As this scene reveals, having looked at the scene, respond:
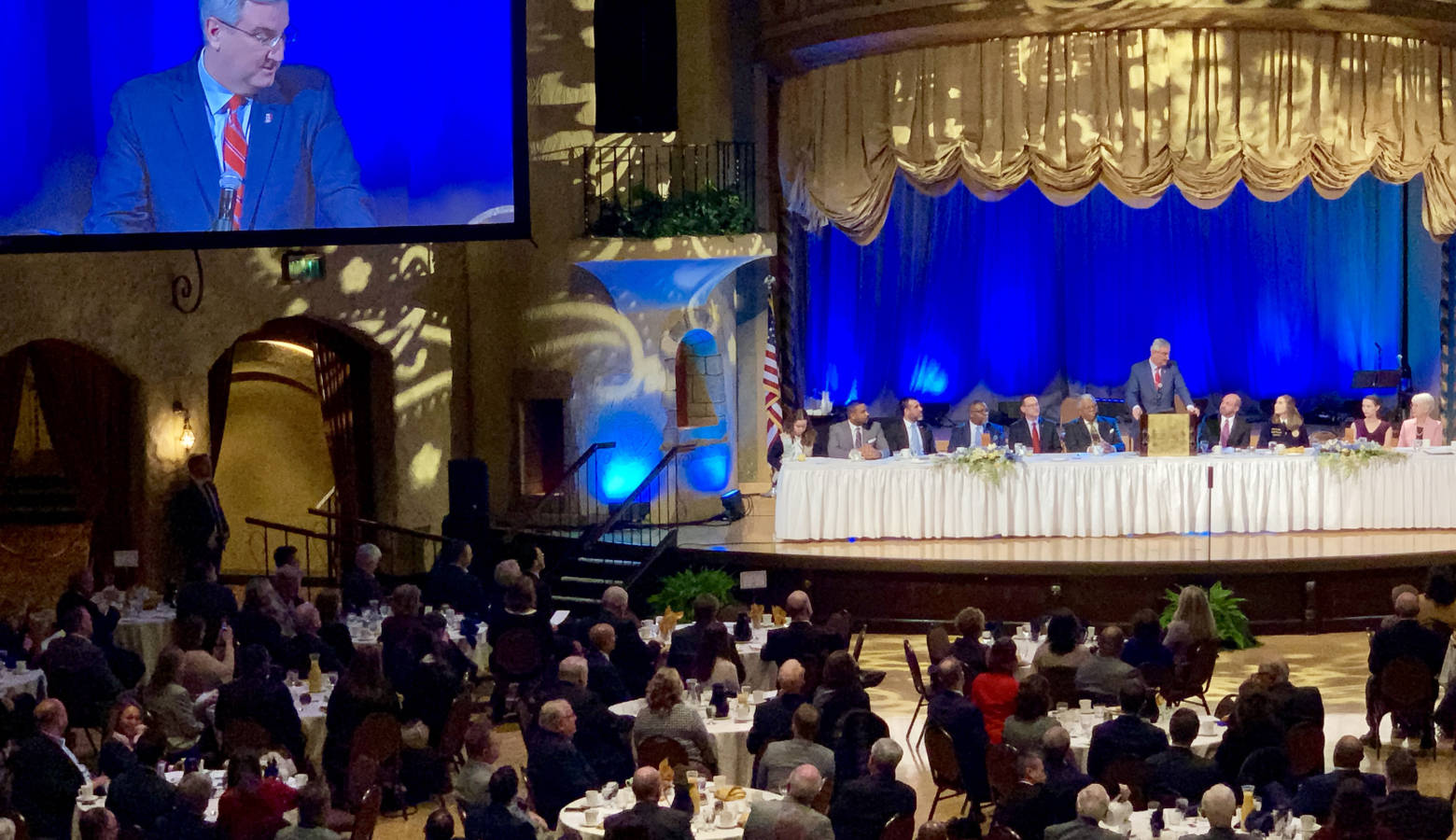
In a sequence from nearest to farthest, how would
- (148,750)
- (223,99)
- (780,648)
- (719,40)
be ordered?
(148,750) → (780,648) → (223,99) → (719,40)

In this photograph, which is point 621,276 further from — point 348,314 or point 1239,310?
point 1239,310

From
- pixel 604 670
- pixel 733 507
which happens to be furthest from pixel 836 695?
pixel 733 507

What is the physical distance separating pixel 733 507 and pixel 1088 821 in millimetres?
10575

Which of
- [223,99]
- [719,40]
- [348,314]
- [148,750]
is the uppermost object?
[719,40]

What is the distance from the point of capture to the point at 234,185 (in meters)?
15.0

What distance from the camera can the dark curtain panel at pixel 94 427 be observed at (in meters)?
16.3

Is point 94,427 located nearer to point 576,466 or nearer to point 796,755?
point 576,466

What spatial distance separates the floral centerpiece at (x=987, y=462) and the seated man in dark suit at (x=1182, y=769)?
23.0ft

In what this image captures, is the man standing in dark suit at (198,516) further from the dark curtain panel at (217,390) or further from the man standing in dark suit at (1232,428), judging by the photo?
the man standing in dark suit at (1232,428)

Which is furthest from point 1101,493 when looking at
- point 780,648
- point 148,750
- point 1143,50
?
point 148,750

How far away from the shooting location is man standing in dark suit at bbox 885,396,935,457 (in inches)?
639

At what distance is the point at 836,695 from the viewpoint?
959cm

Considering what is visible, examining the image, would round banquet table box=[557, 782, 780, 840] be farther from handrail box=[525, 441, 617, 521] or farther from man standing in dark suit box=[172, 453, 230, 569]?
handrail box=[525, 441, 617, 521]

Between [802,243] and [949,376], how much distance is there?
7.40 feet
